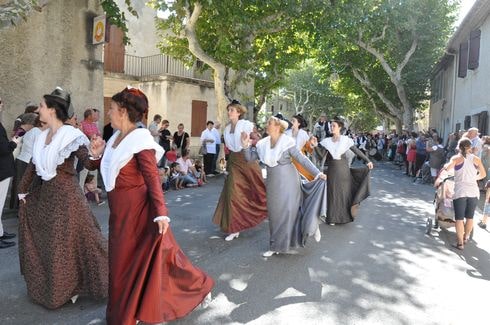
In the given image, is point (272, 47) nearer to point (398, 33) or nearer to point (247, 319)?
point (398, 33)

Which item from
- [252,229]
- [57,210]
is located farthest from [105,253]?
[252,229]

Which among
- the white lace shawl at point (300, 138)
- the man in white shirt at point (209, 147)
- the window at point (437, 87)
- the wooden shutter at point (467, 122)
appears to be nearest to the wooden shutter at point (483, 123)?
the wooden shutter at point (467, 122)

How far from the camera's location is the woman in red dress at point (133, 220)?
346 cm

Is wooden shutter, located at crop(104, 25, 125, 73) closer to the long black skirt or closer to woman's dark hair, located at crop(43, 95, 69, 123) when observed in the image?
the long black skirt

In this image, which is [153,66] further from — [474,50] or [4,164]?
[4,164]

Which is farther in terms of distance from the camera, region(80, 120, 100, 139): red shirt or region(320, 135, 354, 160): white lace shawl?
region(80, 120, 100, 139): red shirt

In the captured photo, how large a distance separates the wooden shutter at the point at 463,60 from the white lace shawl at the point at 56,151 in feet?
63.2

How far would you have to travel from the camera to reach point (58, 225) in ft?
13.2

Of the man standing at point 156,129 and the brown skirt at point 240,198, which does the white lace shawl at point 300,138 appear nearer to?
the brown skirt at point 240,198

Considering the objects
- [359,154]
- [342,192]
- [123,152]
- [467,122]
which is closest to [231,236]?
[342,192]

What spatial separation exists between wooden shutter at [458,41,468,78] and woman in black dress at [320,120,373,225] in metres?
14.2

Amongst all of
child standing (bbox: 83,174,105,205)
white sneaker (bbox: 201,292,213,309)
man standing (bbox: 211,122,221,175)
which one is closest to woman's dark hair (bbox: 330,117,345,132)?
white sneaker (bbox: 201,292,213,309)

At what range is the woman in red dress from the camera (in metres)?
3.46

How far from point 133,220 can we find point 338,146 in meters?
5.22
